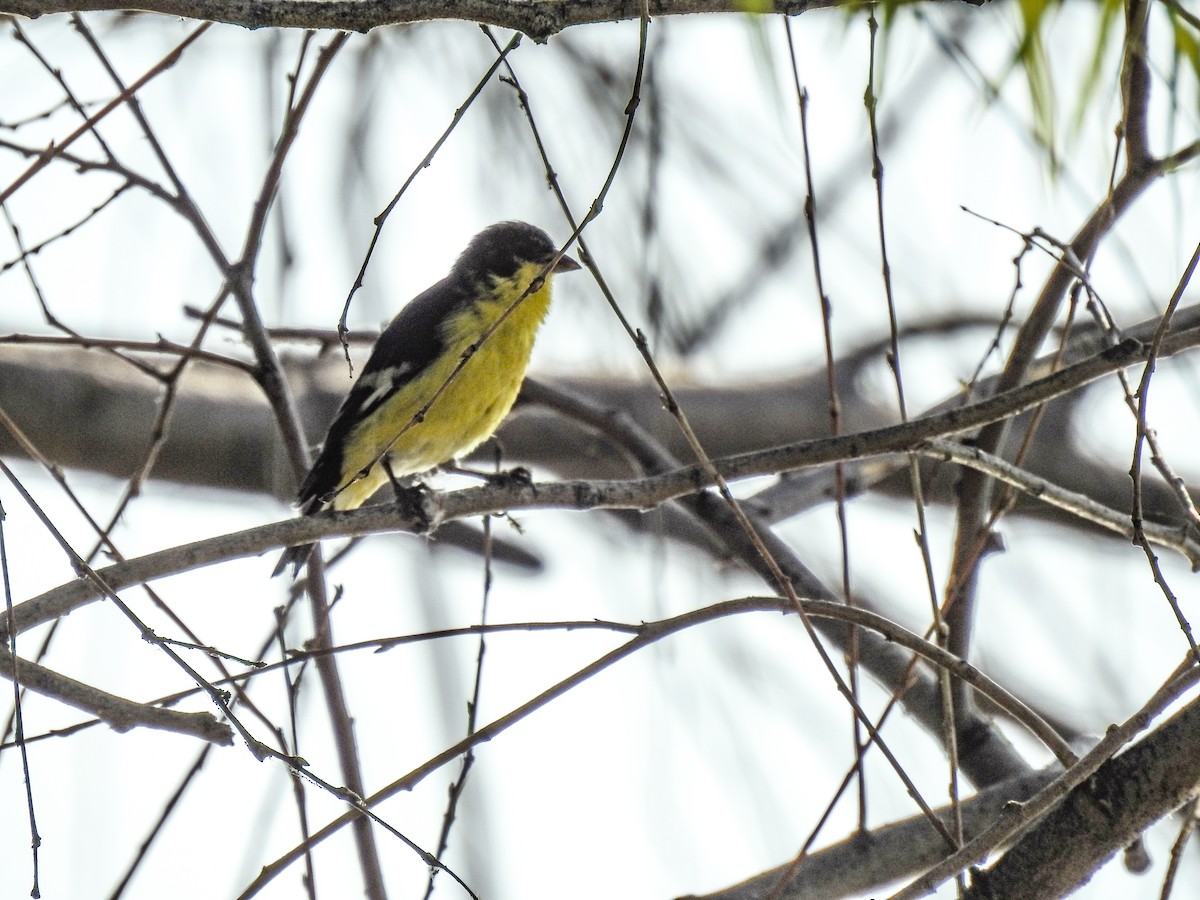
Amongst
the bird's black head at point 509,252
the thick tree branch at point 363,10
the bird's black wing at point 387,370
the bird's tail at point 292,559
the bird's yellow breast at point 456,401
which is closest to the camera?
the thick tree branch at point 363,10

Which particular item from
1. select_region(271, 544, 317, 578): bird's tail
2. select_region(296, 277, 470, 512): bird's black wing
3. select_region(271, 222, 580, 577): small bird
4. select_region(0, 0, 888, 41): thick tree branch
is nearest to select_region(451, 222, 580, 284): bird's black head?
select_region(271, 222, 580, 577): small bird

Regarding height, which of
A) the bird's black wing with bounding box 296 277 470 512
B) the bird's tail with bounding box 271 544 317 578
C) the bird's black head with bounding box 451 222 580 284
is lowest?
the bird's tail with bounding box 271 544 317 578

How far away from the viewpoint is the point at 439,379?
16.4 ft

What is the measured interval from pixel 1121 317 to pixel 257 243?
174 inches

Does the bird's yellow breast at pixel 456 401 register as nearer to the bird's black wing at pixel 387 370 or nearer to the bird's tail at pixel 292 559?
the bird's black wing at pixel 387 370

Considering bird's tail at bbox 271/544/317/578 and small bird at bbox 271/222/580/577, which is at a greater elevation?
small bird at bbox 271/222/580/577

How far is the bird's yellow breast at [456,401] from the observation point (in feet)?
15.5

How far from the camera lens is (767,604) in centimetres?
242

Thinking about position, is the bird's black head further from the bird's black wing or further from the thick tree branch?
the thick tree branch

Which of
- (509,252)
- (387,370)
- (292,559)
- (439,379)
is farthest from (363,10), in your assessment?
(509,252)

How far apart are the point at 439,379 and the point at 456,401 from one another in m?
0.33

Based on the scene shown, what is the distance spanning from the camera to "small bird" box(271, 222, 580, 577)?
4719 millimetres

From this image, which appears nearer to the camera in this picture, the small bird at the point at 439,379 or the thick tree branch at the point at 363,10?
the thick tree branch at the point at 363,10

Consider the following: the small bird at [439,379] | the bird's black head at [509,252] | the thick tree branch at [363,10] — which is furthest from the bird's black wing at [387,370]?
the thick tree branch at [363,10]
